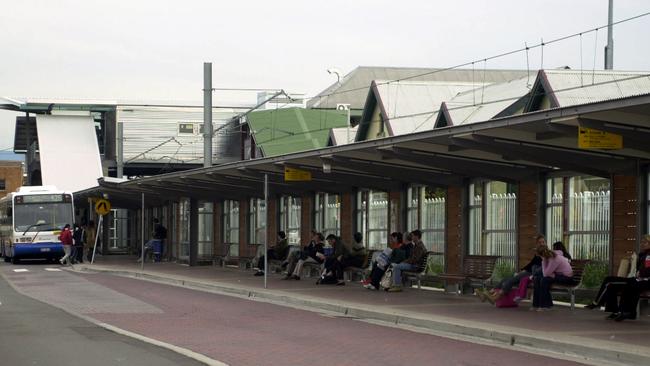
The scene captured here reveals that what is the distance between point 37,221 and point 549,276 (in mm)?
33520

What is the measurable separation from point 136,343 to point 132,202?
3828 cm

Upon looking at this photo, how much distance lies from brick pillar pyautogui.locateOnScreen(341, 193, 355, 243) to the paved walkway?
6.23ft

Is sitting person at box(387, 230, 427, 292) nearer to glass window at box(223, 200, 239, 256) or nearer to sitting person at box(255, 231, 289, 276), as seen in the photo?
sitting person at box(255, 231, 289, 276)

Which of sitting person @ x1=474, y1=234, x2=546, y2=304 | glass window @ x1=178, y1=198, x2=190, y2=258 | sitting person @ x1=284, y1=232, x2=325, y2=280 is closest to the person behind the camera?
sitting person @ x1=474, y1=234, x2=546, y2=304

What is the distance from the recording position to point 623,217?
61.9ft

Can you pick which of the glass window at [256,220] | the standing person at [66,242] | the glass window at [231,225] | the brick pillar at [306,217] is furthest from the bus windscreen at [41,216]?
the brick pillar at [306,217]

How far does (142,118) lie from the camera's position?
75375 millimetres

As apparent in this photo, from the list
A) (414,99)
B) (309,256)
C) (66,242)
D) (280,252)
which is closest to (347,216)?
(309,256)

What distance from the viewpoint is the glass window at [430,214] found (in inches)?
984

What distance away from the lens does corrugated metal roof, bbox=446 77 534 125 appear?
4247cm

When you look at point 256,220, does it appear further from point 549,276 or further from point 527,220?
point 549,276

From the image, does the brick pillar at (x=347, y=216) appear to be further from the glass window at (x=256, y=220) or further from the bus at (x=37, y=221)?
the bus at (x=37, y=221)

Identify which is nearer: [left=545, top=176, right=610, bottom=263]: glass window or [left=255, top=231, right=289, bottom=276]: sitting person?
[left=545, top=176, right=610, bottom=263]: glass window

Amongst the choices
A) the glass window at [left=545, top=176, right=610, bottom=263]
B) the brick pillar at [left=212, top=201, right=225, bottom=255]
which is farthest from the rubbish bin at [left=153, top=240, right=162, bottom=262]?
the glass window at [left=545, top=176, right=610, bottom=263]
